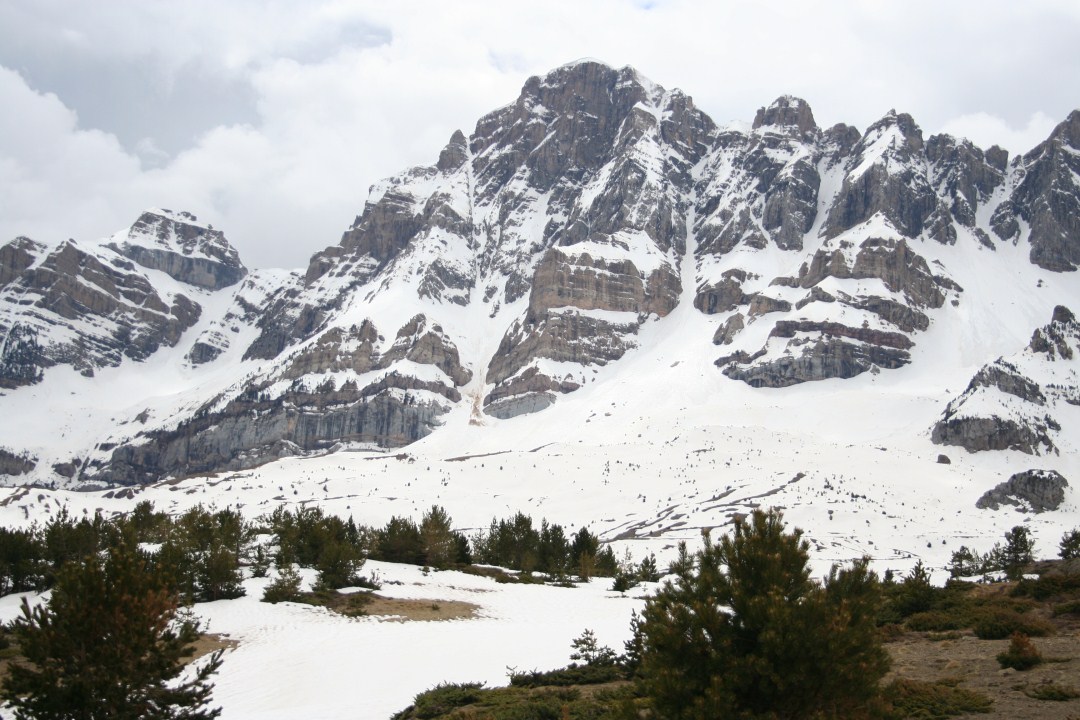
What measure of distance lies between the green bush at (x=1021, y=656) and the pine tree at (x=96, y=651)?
16.5m

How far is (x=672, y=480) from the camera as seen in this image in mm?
122375

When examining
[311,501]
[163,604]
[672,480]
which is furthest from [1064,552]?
[311,501]

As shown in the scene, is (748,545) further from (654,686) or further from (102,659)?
(102,659)

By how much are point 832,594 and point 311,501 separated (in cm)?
11074

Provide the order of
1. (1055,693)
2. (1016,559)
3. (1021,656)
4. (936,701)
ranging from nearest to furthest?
(1055,693)
(936,701)
(1021,656)
(1016,559)

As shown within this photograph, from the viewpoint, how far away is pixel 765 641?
41.4 feet

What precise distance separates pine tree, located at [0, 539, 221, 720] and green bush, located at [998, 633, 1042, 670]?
16.5 m

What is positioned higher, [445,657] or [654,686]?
[654,686]

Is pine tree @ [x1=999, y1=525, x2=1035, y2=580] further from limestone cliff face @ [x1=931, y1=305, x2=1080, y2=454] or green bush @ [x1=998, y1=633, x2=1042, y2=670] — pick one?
limestone cliff face @ [x1=931, y1=305, x2=1080, y2=454]

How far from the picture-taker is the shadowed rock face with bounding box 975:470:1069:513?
110 meters

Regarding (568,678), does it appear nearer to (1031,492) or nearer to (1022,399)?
(1031,492)

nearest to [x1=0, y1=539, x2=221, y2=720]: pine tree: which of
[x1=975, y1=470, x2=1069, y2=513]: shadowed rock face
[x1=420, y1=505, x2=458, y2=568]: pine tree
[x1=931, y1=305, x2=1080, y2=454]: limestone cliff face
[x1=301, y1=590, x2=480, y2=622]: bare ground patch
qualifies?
[x1=301, y1=590, x2=480, y2=622]: bare ground patch

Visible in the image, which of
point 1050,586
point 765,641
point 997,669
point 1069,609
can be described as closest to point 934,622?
point 1069,609

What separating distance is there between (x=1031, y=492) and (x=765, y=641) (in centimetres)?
11908
